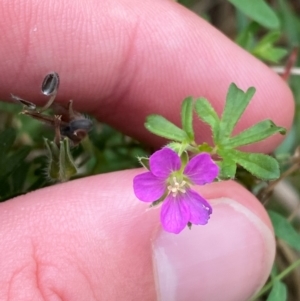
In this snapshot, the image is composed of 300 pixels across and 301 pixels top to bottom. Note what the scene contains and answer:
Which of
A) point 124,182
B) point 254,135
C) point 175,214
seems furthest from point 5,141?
point 254,135

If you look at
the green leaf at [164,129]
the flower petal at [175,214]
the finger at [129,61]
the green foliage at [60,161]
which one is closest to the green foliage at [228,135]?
the green leaf at [164,129]

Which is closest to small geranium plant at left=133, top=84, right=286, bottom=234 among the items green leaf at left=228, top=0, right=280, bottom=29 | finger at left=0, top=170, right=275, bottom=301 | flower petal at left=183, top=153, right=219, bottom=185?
flower petal at left=183, top=153, right=219, bottom=185

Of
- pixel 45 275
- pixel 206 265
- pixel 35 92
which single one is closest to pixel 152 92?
pixel 35 92

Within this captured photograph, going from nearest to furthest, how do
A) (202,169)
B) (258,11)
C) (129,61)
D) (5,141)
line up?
1. (202,169)
2. (5,141)
3. (129,61)
4. (258,11)

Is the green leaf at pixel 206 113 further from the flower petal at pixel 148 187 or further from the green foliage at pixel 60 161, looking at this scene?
the green foliage at pixel 60 161

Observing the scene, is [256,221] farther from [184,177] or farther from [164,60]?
[164,60]

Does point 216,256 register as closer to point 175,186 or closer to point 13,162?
point 175,186
